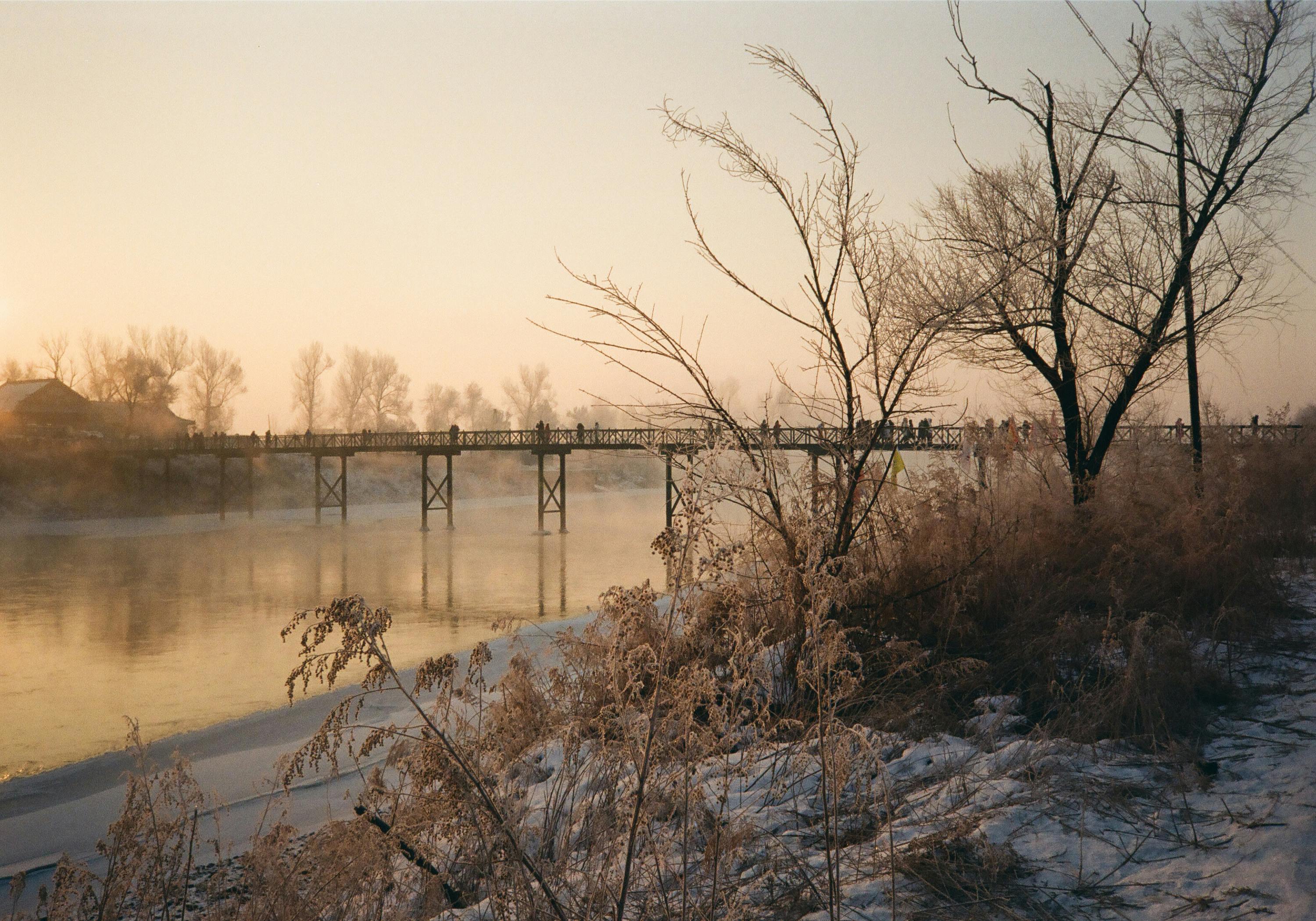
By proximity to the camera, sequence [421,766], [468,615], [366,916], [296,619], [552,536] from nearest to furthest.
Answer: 1. [296,619]
2. [366,916]
3. [421,766]
4. [468,615]
5. [552,536]

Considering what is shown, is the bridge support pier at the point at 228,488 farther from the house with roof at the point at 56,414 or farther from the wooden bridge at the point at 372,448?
the house with roof at the point at 56,414

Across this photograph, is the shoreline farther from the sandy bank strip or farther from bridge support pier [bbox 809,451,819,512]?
bridge support pier [bbox 809,451,819,512]

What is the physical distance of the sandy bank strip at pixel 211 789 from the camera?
6.00 meters

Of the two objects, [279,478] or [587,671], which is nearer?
[587,671]

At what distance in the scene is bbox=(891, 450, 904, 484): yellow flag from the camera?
5.95 metres

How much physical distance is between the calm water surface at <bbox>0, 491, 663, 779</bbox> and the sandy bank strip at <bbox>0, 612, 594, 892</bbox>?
607 millimetres

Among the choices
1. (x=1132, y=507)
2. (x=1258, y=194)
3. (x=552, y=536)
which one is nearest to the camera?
(x=1132, y=507)

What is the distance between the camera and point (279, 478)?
63.3 m

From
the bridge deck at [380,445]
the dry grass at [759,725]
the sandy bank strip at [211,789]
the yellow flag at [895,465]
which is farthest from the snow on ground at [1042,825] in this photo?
the bridge deck at [380,445]

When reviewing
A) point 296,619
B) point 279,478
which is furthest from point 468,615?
point 279,478

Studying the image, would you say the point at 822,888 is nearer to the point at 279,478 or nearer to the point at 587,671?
the point at 587,671

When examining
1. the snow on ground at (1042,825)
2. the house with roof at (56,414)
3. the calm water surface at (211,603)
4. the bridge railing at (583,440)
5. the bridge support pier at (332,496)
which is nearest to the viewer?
the snow on ground at (1042,825)

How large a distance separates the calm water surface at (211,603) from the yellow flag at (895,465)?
7.66 m

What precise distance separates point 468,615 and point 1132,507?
1305 centimetres
